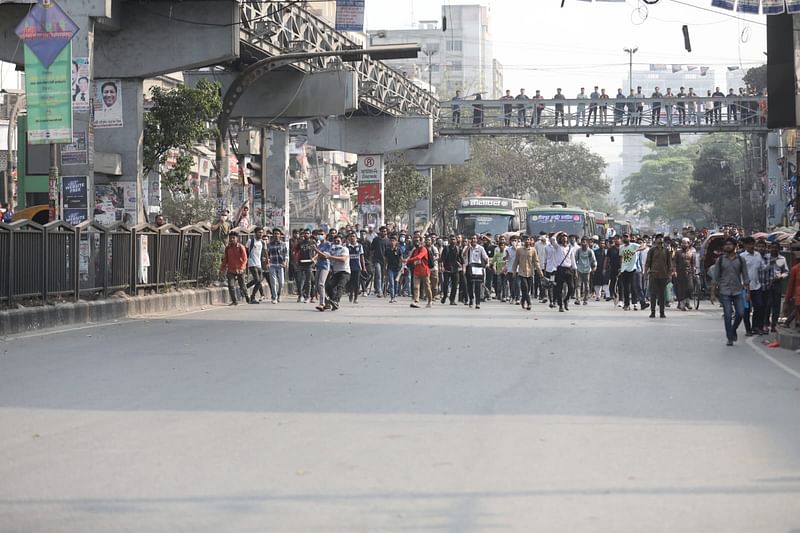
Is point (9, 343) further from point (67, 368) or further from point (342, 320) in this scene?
point (342, 320)

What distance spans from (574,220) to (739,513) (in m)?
41.2

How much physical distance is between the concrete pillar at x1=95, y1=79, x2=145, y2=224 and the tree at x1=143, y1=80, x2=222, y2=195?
9.19ft

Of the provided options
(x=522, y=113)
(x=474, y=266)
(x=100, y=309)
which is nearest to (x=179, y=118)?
(x=474, y=266)

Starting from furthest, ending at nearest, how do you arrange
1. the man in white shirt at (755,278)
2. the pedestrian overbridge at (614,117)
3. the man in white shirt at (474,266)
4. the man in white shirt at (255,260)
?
1. the pedestrian overbridge at (614,117)
2. the man in white shirt at (474,266)
3. the man in white shirt at (255,260)
4. the man in white shirt at (755,278)

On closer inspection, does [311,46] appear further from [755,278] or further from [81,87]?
[755,278]

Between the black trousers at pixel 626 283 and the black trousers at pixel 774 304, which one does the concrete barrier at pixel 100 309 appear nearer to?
the black trousers at pixel 626 283

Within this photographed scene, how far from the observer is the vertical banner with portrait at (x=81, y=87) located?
799 inches

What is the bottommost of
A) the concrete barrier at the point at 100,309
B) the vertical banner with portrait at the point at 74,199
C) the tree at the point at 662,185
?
the concrete barrier at the point at 100,309

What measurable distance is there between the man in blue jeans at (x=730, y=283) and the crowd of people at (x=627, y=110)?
33.9 meters

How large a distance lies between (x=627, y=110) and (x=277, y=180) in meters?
21.5

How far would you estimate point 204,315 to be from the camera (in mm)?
22828

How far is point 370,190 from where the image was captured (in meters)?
43.3

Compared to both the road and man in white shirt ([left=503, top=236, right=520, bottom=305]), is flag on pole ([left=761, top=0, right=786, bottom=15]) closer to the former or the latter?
the road

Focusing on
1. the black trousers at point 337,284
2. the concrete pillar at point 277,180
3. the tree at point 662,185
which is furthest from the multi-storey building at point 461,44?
the black trousers at point 337,284
